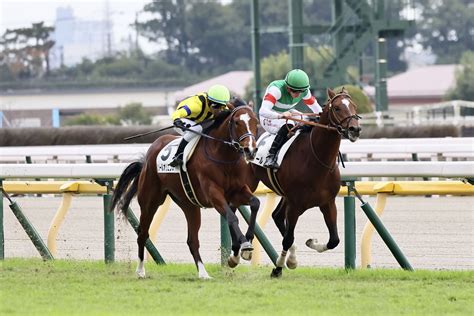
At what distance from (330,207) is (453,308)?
2.12 m

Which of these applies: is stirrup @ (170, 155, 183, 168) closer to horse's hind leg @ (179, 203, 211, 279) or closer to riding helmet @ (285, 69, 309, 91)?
horse's hind leg @ (179, 203, 211, 279)

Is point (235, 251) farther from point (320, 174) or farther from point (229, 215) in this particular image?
point (320, 174)

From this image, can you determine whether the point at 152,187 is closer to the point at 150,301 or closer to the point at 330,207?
the point at 330,207

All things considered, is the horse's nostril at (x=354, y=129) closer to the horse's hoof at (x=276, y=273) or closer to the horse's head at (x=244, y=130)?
the horse's head at (x=244, y=130)

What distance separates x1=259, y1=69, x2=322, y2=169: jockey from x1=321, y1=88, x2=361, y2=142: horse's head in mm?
434

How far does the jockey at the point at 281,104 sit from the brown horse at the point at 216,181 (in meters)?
0.26

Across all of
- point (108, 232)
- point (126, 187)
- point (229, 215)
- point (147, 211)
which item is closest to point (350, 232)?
point (229, 215)

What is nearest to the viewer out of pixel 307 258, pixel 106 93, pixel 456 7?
pixel 307 258

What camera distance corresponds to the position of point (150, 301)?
789 cm

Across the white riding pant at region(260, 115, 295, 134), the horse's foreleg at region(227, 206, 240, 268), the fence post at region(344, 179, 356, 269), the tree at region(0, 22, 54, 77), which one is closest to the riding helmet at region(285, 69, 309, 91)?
the white riding pant at region(260, 115, 295, 134)

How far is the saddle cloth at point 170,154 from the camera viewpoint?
964 centimetres

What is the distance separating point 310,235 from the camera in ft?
39.4

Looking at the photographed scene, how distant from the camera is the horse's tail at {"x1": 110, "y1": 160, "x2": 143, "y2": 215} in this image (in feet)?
33.2

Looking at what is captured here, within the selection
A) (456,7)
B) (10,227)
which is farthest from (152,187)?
(456,7)
